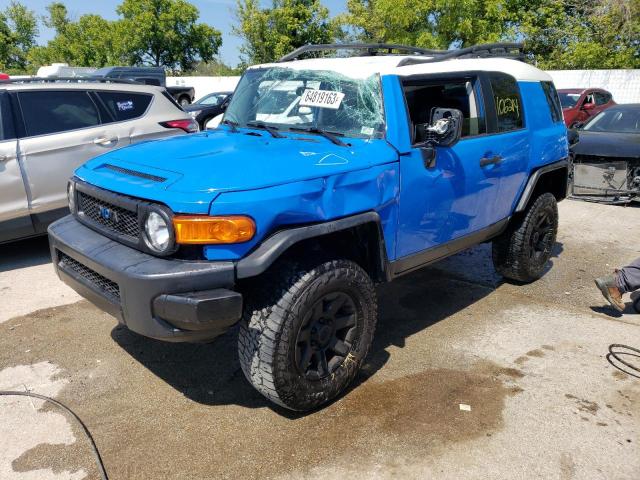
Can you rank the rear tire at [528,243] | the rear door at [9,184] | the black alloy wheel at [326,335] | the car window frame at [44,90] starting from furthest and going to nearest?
the car window frame at [44,90]
the rear door at [9,184]
the rear tire at [528,243]
the black alloy wheel at [326,335]

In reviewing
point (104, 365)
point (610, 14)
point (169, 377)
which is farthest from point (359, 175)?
point (610, 14)

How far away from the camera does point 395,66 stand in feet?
11.7

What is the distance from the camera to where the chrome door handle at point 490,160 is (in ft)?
13.4

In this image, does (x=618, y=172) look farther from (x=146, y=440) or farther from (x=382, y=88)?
(x=146, y=440)

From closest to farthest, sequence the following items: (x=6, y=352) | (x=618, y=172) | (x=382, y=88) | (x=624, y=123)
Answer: (x=382, y=88) → (x=6, y=352) → (x=618, y=172) → (x=624, y=123)

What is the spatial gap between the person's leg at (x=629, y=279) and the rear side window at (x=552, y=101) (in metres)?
1.50

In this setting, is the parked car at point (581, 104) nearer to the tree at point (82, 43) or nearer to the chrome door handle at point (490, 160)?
the chrome door handle at point (490, 160)

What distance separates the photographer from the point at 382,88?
3.48 meters

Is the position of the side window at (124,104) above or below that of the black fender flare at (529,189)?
above

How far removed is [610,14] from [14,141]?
25.7 m

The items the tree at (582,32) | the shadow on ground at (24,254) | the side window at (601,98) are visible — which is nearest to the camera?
the shadow on ground at (24,254)

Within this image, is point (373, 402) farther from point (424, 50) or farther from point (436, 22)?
point (436, 22)

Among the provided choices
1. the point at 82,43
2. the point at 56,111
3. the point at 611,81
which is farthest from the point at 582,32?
the point at 82,43

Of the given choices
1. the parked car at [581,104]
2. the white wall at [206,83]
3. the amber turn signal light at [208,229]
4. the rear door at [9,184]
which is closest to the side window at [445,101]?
the amber turn signal light at [208,229]
